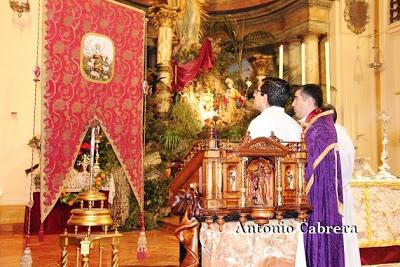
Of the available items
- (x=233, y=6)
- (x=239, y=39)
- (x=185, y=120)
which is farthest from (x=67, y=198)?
(x=233, y=6)

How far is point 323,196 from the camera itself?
3.30m

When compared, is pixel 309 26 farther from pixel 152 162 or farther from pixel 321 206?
pixel 321 206

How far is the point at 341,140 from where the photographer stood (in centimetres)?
379

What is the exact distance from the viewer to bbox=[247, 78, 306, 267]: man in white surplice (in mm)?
2971

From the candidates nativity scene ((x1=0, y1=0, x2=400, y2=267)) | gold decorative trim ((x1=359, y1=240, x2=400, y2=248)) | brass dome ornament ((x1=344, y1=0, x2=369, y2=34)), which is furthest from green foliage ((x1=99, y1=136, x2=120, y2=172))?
brass dome ornament ((x1=344, y1=0, x2=369, y2=34))

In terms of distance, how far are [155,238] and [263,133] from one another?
4567 millimetres

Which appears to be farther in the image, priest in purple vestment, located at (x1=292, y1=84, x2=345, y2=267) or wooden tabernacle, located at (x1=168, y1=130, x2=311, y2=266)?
priest in purple vestment, located at (x1=292, y1=84, x2=345, y2=267)

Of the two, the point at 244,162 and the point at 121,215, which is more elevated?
the point at 244,162

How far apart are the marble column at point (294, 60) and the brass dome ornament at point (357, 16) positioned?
1276mm

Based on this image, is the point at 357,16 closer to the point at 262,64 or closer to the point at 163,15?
the point at 262,64

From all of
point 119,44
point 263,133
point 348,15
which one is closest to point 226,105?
point 348,15

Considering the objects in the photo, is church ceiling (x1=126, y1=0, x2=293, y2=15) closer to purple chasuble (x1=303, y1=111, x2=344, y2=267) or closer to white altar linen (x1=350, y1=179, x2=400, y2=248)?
white altar linen (x1=350, y1=179, x2=400, y2=248)

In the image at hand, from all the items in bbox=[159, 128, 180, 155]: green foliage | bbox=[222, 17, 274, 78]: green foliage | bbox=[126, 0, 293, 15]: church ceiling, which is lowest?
bbox=[159, 128, 180, 155]: green foliage

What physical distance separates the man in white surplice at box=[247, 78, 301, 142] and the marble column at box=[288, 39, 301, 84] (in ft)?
27.9
